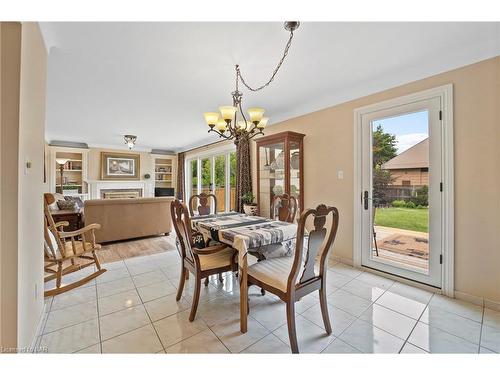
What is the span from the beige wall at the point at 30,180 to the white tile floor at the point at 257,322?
13.7 inches

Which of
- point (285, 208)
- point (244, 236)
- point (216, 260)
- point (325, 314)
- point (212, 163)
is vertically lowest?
point (325, 314)

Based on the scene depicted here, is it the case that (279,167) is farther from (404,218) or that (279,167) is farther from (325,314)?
(325,314)

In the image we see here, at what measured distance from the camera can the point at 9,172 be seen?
1147 mm

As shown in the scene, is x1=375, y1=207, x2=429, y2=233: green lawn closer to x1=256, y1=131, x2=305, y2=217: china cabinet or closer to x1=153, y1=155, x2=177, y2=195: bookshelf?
x1=256, y1=131, x2=305, y2=217: china cabinet

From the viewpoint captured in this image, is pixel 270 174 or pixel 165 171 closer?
pixel 270 174

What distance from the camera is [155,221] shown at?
4.30 m

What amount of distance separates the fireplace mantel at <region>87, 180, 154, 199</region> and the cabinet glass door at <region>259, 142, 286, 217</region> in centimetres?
516

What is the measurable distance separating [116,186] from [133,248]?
13.7 feet

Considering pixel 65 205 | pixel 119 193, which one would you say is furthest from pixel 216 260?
pixel 119 193

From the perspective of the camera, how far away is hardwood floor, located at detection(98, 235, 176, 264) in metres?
3.31

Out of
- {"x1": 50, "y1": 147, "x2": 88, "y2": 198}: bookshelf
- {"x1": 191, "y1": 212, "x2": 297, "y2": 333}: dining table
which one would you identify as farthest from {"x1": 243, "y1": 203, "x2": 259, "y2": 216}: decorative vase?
{"x1": 50, "y1": 147, "x2": 88, "y2": 198}: bookshelf

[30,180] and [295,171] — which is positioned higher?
[295,171]
